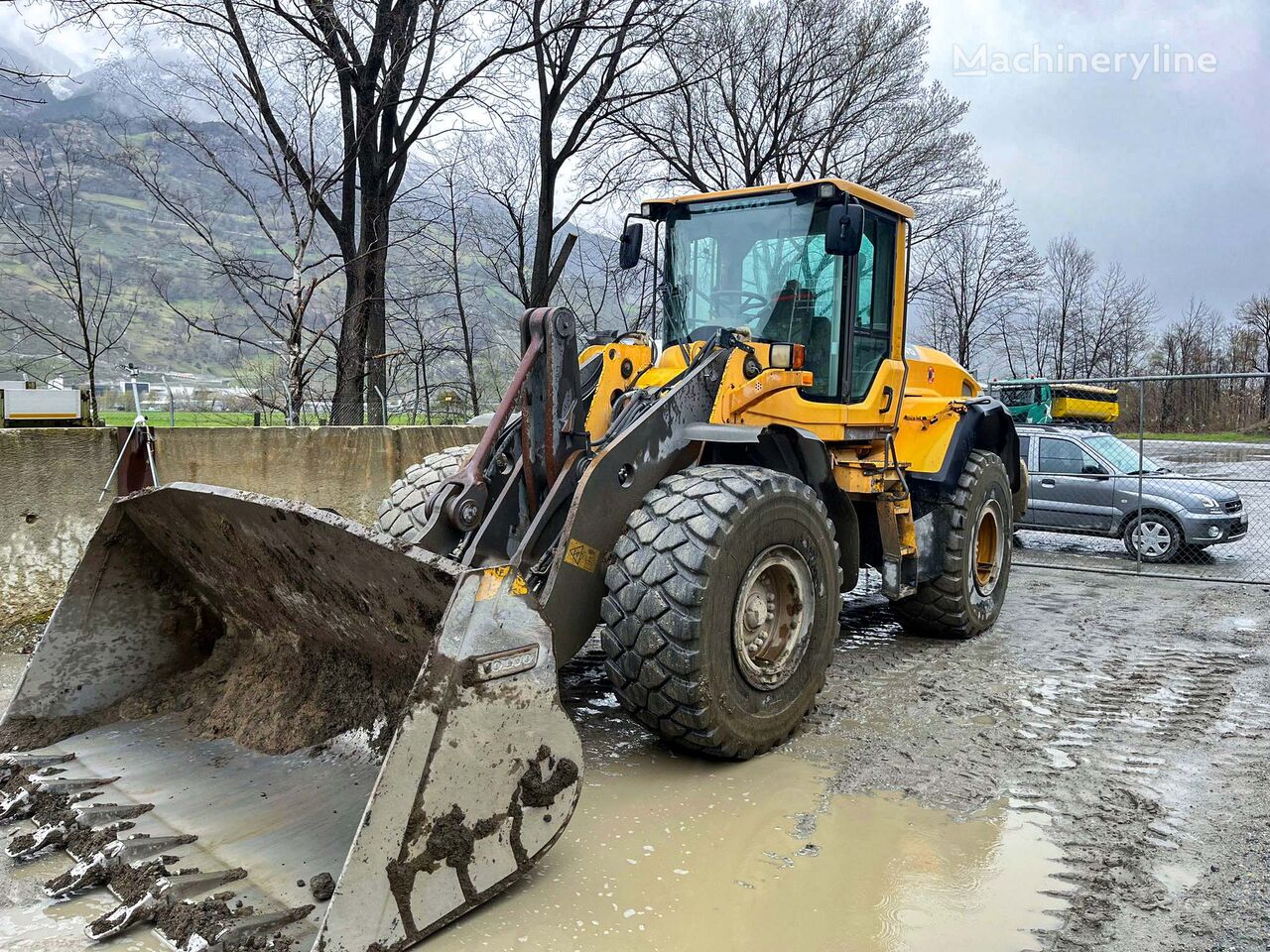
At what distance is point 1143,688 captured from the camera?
555 cm

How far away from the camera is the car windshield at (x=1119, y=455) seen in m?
11.3

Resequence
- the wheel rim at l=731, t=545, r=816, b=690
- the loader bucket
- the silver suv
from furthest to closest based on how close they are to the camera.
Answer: the silver suv < the wheel rim at l=731, t=545, r=816, b=690 < the loader bucket

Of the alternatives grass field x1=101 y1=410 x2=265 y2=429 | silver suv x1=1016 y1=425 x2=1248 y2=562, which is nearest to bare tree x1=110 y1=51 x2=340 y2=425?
grass field x1=101 y1=410 x2=265 y2=429

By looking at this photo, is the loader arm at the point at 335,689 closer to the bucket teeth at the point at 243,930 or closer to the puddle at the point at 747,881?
the bucket teeth at the point at 243,930

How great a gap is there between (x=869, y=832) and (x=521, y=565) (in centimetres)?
168

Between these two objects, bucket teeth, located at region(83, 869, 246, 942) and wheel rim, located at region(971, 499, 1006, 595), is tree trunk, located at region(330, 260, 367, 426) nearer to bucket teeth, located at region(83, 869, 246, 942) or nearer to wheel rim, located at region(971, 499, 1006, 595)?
wheel rim, located at region(971, 499, 1006, 595)

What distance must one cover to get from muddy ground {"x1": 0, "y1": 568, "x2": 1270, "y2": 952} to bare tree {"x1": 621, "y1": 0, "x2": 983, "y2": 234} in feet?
63.5

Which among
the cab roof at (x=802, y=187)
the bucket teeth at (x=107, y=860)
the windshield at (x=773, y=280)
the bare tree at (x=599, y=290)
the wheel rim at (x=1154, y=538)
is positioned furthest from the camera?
the bare tree at (x=599, y=290)

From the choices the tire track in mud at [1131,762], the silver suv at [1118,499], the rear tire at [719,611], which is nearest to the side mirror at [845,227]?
the rear tire at [719,611]

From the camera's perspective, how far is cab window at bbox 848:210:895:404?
5.58 meters

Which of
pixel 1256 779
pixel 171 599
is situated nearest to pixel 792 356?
pixel 1256 779

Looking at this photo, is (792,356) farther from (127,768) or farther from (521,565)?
(127,768)

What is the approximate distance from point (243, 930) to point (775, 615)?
258 cm

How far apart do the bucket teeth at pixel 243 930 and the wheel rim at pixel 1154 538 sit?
10398mm
